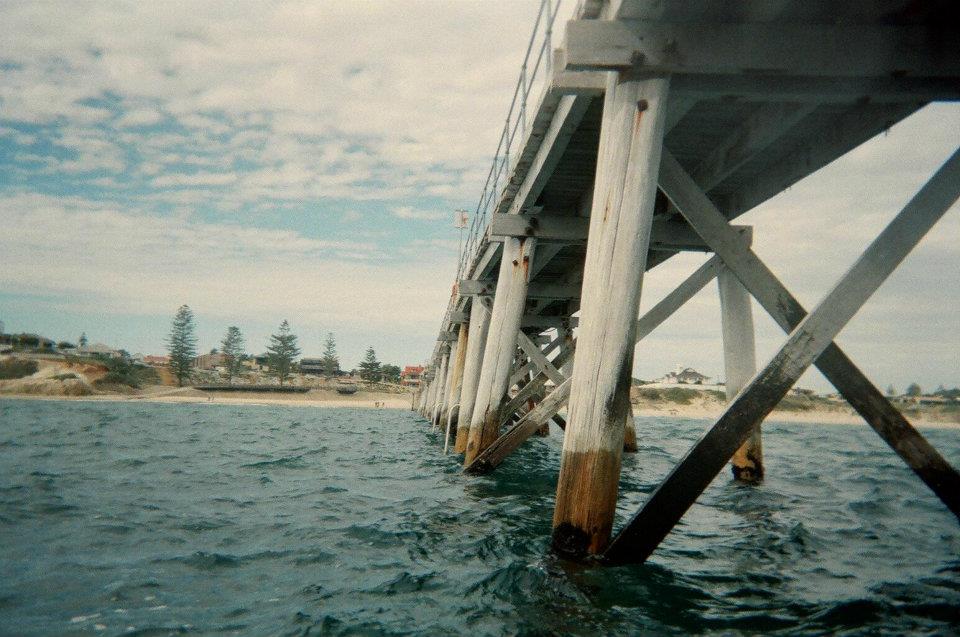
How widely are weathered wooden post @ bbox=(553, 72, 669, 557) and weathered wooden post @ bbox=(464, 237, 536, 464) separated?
4.46 metres

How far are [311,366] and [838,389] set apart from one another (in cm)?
9676

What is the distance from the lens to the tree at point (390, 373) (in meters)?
95.8

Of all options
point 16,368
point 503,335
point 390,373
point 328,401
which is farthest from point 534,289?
point 390,373

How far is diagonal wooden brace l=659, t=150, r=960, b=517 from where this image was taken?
13.2 ft

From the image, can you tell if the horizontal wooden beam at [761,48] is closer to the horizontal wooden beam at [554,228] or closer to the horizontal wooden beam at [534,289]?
the horizontal wooden beam at [554,228]

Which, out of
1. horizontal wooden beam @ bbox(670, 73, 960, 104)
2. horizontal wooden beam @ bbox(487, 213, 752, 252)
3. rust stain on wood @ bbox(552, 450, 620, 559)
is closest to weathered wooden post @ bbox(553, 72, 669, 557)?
rust stain on wood @ bbox(552, 450, 620, 559)

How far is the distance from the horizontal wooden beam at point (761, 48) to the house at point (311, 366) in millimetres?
93936

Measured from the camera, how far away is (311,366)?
95125 millimetres

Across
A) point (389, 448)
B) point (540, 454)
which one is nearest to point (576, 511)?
point (540, 454)

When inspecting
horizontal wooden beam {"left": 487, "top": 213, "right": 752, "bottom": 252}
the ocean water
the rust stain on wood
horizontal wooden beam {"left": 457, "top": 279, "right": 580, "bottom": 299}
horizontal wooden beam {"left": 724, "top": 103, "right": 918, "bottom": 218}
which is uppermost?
A: horizontal wooden beam {"left": 724, "top": 103, "right": 918, "bottom": 218}

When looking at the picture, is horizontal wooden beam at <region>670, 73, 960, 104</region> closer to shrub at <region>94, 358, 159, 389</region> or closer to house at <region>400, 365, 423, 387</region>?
shrub at <region>94, 358, 159, 389</region>

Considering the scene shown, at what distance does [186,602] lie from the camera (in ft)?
13.1

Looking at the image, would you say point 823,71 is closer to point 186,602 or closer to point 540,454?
point 186,602

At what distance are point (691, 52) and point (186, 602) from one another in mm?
5482
